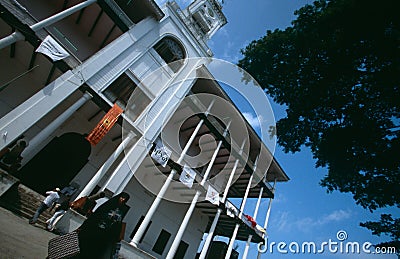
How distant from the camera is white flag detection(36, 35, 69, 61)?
29.9 ft

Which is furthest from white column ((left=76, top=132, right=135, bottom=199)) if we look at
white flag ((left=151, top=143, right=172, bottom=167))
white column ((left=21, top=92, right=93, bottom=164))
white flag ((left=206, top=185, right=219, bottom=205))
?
white flag ((left=206, top=185, right=219, bottom=205))

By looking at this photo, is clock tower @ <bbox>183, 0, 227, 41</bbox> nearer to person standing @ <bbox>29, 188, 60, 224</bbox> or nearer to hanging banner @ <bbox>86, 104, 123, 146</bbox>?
hanging banner @ <bbox>86, 104, 123, 146</bbox>

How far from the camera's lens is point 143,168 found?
13.8 m

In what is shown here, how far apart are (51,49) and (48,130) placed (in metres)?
3.60

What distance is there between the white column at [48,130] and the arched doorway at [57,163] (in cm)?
44

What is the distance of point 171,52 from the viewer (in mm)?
16094

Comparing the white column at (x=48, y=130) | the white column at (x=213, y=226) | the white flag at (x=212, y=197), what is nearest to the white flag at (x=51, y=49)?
the white column at (x=48, y=130)

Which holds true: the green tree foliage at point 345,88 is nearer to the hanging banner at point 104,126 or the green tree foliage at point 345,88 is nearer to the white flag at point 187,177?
the white flag at point 187,177

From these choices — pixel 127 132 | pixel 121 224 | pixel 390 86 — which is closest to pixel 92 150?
pixel 127 132

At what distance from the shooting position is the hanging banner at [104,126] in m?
10.2

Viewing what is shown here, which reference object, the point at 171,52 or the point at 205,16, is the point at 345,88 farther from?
the point at 205,16

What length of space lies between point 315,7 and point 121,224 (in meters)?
9.31

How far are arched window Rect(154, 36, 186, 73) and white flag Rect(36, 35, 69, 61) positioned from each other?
6644 mm

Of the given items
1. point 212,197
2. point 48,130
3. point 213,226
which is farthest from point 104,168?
point 213,226
